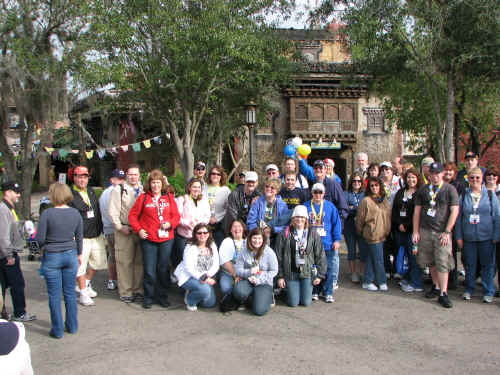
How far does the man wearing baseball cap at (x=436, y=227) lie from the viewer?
552 centimetres

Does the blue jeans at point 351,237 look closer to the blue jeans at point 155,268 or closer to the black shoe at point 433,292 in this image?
the black shoe at point 433,292

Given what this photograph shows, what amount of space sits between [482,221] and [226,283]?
142 inches

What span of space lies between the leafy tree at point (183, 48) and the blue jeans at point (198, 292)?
8.25m

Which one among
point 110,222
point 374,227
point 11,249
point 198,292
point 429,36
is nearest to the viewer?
point 11,249

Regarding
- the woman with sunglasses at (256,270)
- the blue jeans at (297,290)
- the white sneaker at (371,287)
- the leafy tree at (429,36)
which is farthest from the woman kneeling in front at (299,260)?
the leafy tree at (429,36)

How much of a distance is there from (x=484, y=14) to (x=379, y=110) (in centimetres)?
1477

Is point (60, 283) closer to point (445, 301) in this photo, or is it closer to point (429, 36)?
point (445, 301)

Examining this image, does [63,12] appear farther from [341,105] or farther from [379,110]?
[379,110]

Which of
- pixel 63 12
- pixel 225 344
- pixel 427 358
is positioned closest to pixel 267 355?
pixel 225 344

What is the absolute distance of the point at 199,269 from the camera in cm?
552

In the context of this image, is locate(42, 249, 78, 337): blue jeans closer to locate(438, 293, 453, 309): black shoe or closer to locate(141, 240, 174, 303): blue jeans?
locate(141, 240, 174, 303): blue jeans

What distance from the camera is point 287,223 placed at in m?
5.80

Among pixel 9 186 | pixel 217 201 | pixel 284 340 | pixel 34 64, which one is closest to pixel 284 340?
pixel 284 340

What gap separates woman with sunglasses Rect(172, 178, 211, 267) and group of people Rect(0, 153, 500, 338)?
16mm
